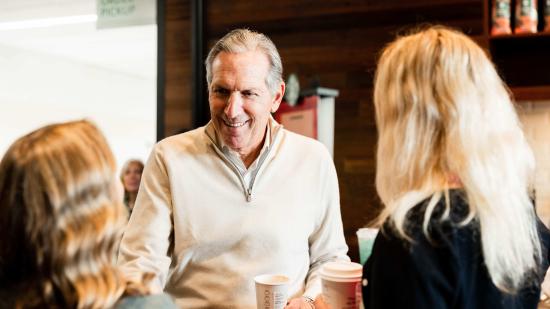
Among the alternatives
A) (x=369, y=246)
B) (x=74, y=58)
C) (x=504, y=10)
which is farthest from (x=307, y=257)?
(x=74, y=58)

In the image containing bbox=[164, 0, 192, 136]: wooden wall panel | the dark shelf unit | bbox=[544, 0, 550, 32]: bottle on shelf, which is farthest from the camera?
bbox=[164, 0, 192, 136]: wooden wall panel

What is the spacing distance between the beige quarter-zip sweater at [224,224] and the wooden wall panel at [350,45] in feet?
4.97

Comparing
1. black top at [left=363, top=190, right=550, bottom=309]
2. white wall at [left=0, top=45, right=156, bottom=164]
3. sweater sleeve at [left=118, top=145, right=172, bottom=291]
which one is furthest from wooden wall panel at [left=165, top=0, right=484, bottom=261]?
white wall at [left=0, top=45, right=156, bottom=164]

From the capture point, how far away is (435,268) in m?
0.91

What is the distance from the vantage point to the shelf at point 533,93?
262 cm

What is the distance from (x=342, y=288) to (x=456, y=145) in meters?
0.39

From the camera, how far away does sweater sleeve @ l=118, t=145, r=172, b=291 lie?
1545 mm

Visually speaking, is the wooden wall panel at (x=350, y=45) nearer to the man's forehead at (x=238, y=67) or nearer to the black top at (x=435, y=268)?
the man's forehead at (x=238, y=67)

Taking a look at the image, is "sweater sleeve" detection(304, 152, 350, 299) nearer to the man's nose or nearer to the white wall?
the man's nose

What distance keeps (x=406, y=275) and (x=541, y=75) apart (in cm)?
238

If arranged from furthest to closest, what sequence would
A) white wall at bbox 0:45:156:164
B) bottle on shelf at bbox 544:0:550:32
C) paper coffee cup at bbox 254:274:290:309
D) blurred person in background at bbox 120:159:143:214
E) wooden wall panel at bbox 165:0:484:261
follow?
white wall at bbox 0:45:156:164
blurred person in background at bbox 120:159:143:214
wooden wall panel at bbox 165:0:484:261
bottle on shelf at bbox 544:0:550:32
paper coffee cup at bbox 254:274:290:309

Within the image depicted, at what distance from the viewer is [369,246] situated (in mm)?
1602

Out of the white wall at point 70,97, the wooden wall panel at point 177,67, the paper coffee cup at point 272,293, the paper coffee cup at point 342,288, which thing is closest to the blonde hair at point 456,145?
the paper coffee cup at point 342,288

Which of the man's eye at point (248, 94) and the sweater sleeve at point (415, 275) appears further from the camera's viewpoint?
the man's eye at point (248, 94)
